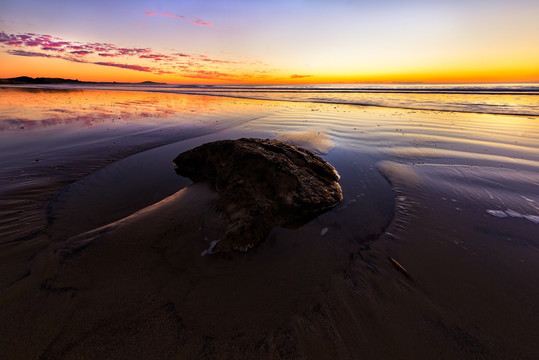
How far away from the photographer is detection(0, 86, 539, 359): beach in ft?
6.07

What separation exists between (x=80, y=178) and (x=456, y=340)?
22.1ft

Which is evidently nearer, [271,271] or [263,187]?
[271,271]

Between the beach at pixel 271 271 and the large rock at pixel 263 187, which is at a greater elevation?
the large rock at pixel 263 187

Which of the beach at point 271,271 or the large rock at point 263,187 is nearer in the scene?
the beach at point 271,271

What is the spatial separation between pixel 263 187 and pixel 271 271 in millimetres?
1608

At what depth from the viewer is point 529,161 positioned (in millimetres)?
5898

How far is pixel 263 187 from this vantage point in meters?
3.87

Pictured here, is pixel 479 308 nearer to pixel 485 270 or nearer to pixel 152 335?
pixel 485 270

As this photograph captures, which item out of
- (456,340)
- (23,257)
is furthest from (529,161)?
(23,257)

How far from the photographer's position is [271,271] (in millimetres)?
2592

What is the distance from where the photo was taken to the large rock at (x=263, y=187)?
3.14 metres

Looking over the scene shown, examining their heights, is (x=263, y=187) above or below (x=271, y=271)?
above

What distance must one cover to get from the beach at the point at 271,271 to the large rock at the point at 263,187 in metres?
0.22

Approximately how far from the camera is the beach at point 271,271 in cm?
185
